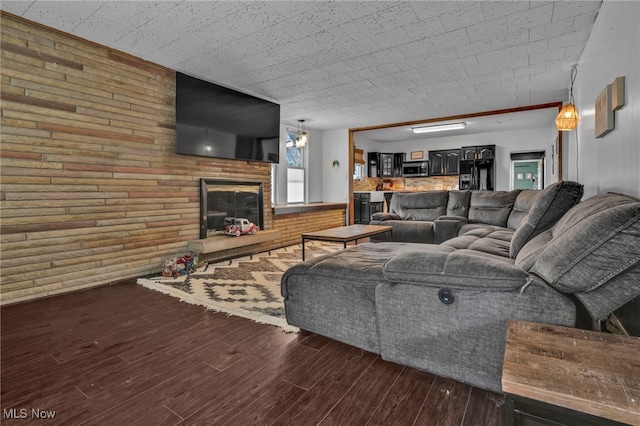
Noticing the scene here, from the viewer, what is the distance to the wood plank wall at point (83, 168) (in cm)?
296

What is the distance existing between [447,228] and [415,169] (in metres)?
5.38

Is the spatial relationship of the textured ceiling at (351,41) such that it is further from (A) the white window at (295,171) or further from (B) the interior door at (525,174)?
(B) the interior door at (525,174)

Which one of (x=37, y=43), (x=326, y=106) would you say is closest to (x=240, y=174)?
(x=326, y=106)

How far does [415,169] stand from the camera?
1000 cm

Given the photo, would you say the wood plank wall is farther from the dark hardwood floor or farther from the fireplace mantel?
the dark hardwood floor

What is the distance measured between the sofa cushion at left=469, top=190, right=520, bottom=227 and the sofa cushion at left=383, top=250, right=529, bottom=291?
12.3 feet

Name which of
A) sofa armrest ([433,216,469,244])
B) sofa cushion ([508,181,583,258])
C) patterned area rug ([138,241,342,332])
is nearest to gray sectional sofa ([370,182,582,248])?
sofa armrest ([433,216,469,244])

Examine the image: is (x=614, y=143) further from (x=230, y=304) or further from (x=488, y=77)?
(x=230, y=304)

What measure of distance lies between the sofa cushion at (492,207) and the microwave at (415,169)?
4.58 m

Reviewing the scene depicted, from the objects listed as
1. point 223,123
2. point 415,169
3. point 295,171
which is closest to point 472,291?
point 223,123

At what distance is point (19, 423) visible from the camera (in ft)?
4.67

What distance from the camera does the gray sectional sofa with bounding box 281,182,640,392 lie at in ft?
4.09

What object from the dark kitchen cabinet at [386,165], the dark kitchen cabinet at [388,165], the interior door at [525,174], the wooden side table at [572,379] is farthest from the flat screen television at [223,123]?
the interior door at [525,174]

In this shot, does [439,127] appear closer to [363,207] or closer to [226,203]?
[363,207]
